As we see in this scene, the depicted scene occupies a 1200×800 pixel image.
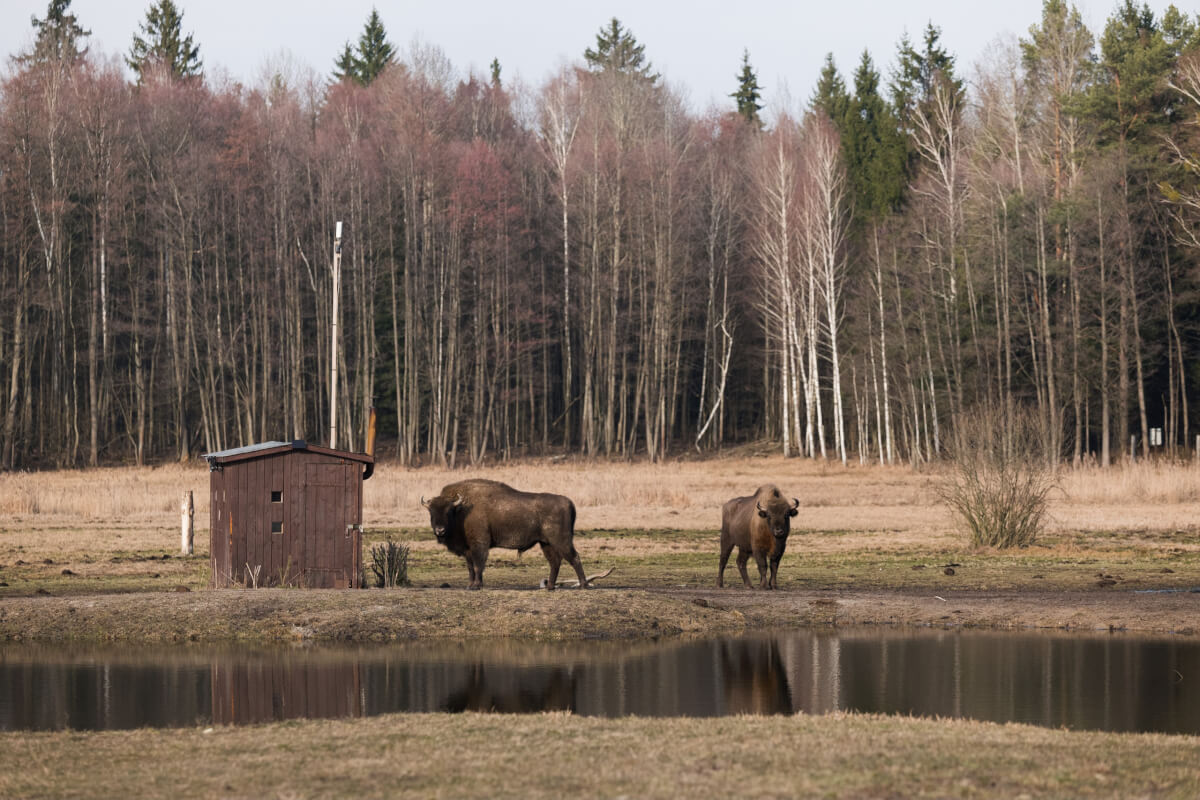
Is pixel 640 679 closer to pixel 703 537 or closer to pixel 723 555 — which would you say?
pixel 723 555

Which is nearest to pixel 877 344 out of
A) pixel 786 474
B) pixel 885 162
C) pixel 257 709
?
pixel 786 474

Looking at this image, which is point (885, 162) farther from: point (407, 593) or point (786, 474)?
point (407, 593)

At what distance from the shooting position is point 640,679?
14.7m

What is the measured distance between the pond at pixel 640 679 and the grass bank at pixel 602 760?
1311mm

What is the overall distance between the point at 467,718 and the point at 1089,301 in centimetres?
5176

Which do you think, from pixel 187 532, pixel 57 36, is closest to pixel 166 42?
pixel 57 36

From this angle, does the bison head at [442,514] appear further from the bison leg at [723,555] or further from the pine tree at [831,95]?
the pine tree at [831,95]

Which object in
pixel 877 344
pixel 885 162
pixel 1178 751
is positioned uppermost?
pixel 885 162

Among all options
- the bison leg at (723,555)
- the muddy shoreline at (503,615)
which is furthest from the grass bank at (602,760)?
the bison leg at (723,555)

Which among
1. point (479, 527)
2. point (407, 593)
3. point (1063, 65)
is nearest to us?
point (407, 593)

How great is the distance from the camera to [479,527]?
Answer: 21.4 m

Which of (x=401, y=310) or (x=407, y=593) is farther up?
(x=401, y=310)

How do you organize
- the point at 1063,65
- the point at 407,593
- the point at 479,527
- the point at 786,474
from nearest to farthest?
the point at 407,593
the point at 479,527
the point at 786,474
the point at 1063,65

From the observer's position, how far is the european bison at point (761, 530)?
862 inches
